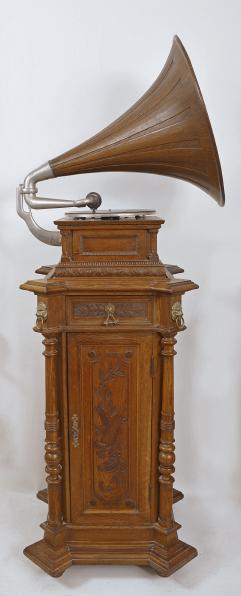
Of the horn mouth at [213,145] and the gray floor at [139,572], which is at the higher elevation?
the horn mouth at [213,145]

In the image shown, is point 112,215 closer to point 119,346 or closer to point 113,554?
point 119,346

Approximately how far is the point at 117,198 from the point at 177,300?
3.01 ft

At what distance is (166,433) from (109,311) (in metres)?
0.50

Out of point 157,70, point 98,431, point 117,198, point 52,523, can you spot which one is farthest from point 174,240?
point 52,523

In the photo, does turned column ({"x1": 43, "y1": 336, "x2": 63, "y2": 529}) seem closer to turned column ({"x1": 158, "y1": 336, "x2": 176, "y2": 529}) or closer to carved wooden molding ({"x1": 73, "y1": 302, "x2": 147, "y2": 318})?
carved wooden molding ({"x1": 73, "y1": 302, "x2": 147, "y2": 318})

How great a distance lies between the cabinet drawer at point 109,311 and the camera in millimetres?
2090

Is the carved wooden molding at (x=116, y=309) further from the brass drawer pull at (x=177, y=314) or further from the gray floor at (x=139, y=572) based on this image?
the gray floor at (x=139, y=572)

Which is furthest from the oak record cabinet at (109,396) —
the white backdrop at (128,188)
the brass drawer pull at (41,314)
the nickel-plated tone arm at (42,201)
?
the white backdrop at (128,188)

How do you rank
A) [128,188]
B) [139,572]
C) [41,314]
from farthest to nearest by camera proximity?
[128,188] < [139,572] < [41,314]

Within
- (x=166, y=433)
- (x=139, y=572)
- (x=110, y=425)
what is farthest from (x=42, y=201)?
(x=139, y=572)

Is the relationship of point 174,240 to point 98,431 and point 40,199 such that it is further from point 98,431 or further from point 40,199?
point 98,431

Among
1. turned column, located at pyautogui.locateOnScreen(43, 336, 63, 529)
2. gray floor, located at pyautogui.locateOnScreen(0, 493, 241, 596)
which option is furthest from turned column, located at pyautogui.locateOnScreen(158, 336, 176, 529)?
turned column, located at pyautogui.locateOnScreen(43, 336, 63, 529)

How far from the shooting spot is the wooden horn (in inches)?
80.7

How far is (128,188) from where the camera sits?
2.83 metres
